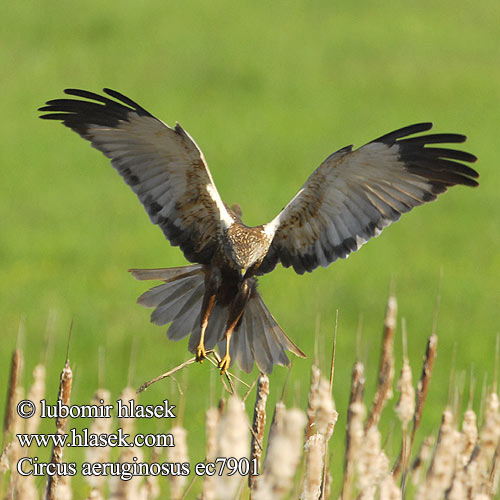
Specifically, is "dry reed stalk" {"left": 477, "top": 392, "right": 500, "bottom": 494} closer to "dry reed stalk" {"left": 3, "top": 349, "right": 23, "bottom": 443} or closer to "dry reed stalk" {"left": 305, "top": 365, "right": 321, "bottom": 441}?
"dry reed stalk" {"left": 305, "top": 365, "right": 321, "bottom": 441}

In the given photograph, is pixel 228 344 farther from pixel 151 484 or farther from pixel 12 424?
pixel 12 424

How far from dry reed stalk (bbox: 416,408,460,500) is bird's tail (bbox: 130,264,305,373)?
56.0 inches

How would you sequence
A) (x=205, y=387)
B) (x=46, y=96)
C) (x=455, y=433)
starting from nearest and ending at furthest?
(x=455, y=433), (x=205, y=387), (x=46, y=96)

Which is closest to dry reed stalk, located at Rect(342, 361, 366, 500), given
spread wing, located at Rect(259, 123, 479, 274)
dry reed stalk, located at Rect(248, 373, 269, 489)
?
dry reed stalk, located at Rect(248, 373, 269, 489)

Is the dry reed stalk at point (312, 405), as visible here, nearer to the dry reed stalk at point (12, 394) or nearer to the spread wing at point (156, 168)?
the dry reed stalk at point (12, 394)

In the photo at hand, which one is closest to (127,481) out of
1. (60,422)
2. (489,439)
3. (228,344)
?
(60,422)

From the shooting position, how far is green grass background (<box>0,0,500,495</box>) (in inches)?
446

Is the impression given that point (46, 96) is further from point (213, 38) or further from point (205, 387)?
point (205, 387)

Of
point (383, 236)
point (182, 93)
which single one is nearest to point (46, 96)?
point (182, 93)

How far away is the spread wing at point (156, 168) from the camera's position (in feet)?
14.0

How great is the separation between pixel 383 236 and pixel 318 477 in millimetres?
13123

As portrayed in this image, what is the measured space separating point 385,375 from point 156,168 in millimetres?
1560

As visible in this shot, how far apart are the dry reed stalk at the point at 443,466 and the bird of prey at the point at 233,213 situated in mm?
1116

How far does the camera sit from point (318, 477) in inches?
101
